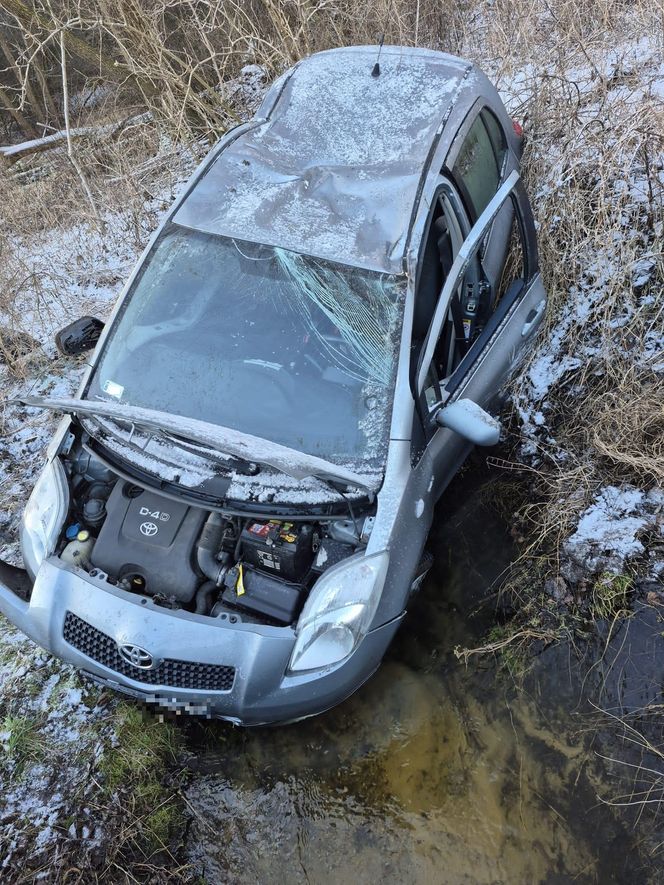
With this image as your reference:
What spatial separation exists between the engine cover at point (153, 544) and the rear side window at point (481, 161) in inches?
85.8

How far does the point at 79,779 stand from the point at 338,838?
122cm

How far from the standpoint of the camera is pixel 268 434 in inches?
103

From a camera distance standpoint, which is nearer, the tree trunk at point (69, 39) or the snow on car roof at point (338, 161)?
the snow on car roof at point (338, 161)

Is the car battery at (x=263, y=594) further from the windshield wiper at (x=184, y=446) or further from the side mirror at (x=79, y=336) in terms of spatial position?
the side mirror at (x=79, y=336)

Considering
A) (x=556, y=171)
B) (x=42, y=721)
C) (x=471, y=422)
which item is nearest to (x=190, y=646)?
(x=42, y=721)

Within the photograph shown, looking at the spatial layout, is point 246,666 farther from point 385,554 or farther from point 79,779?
point 79,779

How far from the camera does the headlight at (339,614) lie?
7.85 ft

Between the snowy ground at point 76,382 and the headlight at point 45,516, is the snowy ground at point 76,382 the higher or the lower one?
the lower one

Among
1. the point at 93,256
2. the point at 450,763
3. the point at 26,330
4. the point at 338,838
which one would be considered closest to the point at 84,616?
the point at 338,838

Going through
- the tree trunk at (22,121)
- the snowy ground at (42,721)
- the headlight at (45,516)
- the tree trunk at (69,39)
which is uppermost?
the tree trunk at (69,39)

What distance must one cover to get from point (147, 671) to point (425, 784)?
133 cm

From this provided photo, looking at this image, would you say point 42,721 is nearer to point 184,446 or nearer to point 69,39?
point 184,446

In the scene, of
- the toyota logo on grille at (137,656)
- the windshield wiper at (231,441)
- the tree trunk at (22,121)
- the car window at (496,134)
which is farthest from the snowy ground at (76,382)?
the tree trunk at (22,121)

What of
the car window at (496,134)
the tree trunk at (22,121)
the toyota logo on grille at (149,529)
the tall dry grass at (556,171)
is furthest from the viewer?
the tree trunk at (22,121)
